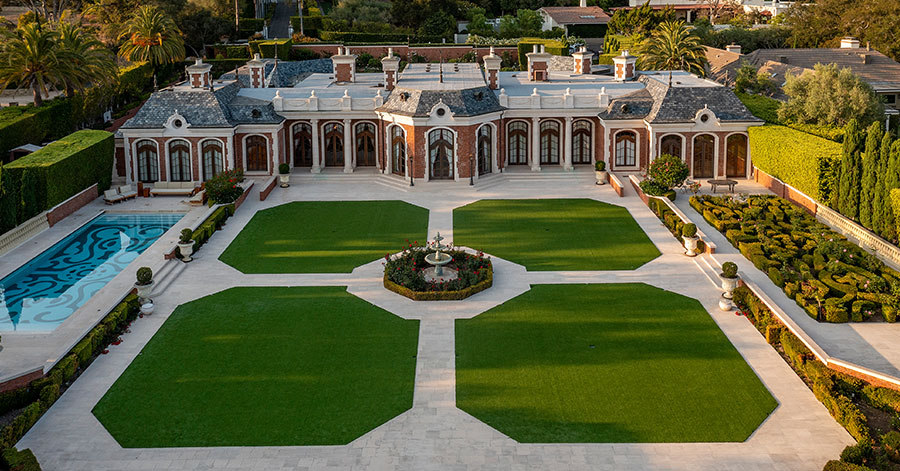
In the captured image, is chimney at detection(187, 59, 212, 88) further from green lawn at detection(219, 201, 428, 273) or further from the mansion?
green lawn at detection(219, 201, 428, 273)

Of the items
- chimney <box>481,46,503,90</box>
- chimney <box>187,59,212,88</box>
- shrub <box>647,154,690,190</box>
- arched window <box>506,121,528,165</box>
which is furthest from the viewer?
chimney <box>481,46,503,90</box>

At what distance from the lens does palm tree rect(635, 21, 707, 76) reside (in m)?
73.6

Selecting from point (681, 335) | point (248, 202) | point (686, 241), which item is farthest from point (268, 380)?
point (248, 202)

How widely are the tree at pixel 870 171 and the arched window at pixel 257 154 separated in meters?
33.8

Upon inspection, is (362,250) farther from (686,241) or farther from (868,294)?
(868,294)

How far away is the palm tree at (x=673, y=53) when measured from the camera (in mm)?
73625

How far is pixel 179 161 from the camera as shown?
54.2m

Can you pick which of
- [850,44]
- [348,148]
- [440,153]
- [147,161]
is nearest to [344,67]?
[348,148]

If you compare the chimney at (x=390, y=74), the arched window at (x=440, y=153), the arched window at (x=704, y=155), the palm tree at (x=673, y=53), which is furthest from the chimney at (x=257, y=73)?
the palm tree at (x=673, y=53)

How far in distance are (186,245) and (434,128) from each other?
737 inches

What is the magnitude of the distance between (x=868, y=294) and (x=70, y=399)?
27228 mm

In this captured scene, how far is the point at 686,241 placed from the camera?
39719 millimetres

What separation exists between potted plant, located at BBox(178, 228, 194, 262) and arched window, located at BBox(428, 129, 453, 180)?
59.9ft

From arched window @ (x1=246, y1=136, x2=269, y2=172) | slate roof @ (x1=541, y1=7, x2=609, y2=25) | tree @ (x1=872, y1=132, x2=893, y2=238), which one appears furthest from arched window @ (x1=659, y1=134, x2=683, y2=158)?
slate roof @ (x1=541, y1=7, x2=609, y2=25)
